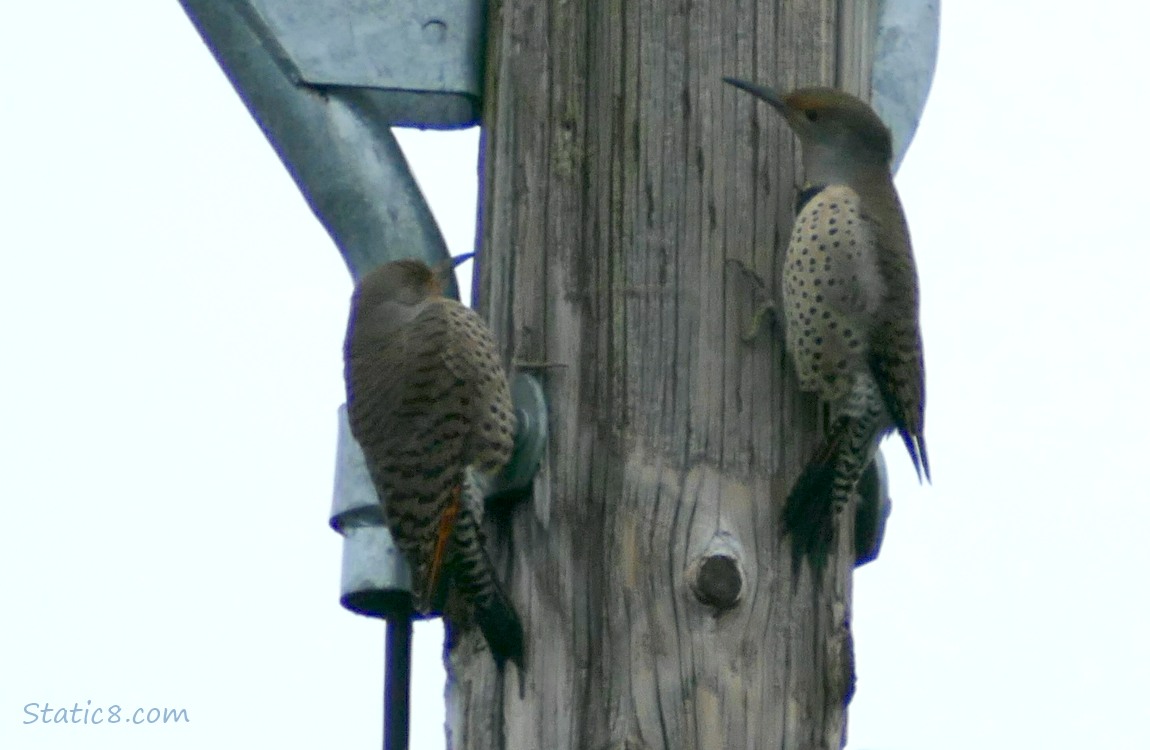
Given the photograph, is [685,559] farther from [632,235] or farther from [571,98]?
[571,98]

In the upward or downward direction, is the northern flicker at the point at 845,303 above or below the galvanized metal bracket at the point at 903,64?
below

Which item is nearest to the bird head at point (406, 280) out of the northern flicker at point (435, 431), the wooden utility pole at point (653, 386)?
the northern flicker at point (435, 431)

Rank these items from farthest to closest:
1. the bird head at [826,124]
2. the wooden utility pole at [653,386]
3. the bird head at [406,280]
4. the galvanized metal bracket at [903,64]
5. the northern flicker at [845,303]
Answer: the galvanized metal bracket at [903,64] → the bird head at [406,280] → the bird head at [826,124] → the northern flicker at [845,303] → the wooden utility pole at [653,386]

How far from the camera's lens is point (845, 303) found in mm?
3400

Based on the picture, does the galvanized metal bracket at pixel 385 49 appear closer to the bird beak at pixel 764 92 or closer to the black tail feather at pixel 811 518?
the bird beak at pixel 764 92

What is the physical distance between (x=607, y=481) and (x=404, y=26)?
967 mm

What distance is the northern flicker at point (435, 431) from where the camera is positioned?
3.08 meters

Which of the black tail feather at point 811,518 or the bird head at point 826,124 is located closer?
the black tail feather at point 811,518

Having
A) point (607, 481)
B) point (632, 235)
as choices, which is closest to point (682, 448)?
point (607, 481)

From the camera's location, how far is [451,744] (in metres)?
3.04

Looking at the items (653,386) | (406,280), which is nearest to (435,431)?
(406,280)

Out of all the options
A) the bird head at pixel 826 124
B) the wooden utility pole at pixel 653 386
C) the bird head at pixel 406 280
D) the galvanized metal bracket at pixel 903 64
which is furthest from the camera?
the galvanized metal bracket at pixel 903 64

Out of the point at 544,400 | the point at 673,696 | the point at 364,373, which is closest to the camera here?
the point at 673,696

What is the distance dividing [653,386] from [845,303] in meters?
0.59
